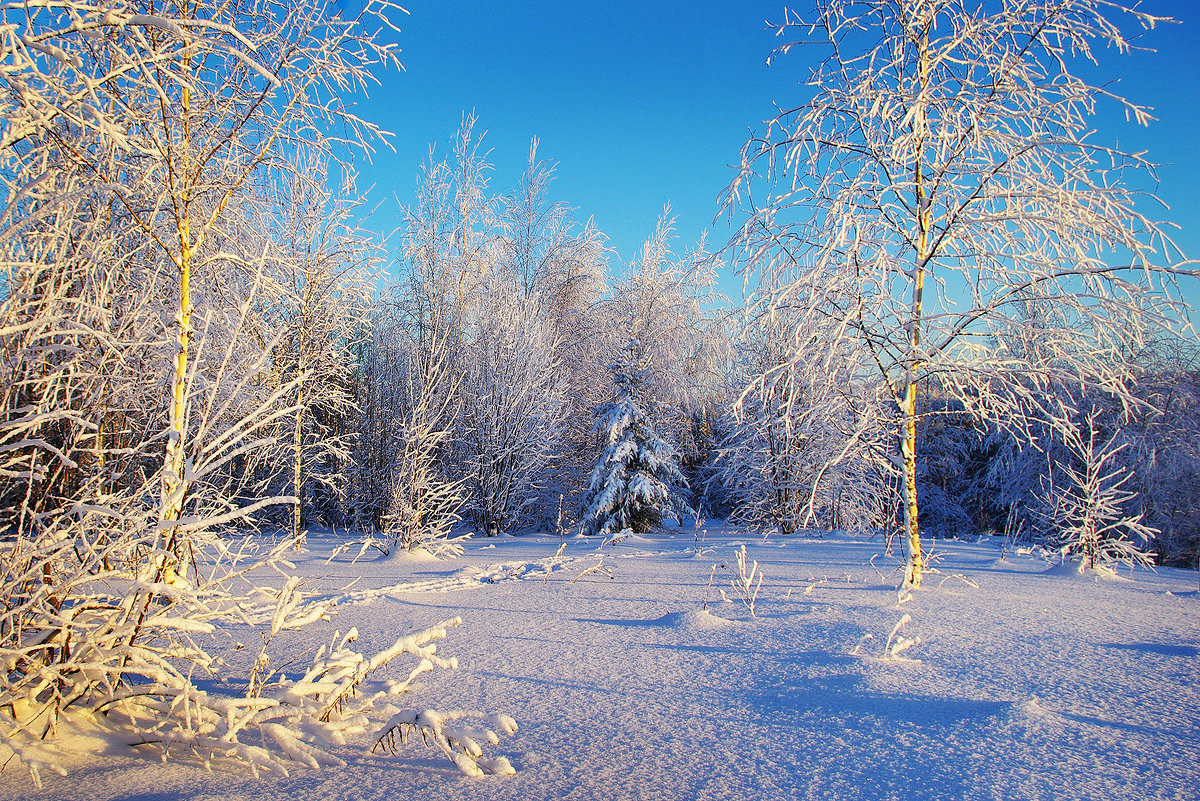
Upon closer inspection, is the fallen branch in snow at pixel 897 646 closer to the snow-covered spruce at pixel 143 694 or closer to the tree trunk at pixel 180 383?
the snow-covered spruce at pixel 143 694

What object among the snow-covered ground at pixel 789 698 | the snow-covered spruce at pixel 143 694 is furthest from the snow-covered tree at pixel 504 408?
the snow-covered spruce at pixel 143 694

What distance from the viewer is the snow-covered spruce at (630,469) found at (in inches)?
550

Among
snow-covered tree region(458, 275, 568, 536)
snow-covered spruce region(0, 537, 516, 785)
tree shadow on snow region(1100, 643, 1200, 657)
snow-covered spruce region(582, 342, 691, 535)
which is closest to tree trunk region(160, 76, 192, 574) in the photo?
snow-covered spruce region(0, 537, 516, 785)

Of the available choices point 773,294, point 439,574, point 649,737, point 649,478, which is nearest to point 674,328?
point 649,478

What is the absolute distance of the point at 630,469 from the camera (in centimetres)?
1463

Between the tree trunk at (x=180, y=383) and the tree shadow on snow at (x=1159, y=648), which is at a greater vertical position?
the tree trunk at (x=180, y=383)

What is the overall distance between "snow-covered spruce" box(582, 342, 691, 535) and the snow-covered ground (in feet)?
28.9

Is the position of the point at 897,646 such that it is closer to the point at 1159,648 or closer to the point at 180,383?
the point at 1159,648

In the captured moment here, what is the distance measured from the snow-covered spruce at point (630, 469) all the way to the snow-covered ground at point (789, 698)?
347 inches

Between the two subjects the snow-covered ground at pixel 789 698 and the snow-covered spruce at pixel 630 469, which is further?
the snow-covered spruce at pixel 630 469

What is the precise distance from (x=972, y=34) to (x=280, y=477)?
15.6m

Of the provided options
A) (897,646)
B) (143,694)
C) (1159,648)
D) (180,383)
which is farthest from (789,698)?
(180,383)

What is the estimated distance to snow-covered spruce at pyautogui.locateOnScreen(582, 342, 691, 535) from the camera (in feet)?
45.8

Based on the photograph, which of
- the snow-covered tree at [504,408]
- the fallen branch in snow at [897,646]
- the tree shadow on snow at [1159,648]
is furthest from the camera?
the snow-covered tree at [504,408]
